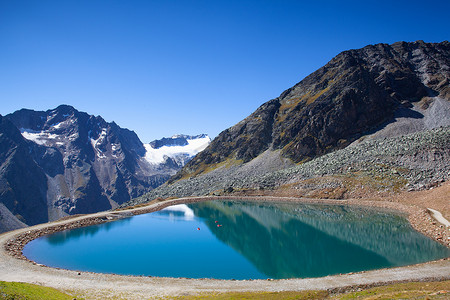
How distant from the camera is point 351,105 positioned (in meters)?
151

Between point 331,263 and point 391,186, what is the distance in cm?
5220

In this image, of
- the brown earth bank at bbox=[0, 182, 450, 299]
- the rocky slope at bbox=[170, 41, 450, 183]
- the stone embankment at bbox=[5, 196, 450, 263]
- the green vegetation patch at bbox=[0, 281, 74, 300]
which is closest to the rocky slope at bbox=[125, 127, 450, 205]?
the stone embankment at bbox=[5, 196, 450, 263]

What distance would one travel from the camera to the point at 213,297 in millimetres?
27703

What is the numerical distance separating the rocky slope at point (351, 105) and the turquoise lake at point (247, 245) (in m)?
71.5

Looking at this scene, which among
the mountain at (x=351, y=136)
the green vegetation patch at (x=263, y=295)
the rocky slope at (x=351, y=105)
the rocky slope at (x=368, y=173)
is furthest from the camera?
the rocky slope at (x=351, y=105)

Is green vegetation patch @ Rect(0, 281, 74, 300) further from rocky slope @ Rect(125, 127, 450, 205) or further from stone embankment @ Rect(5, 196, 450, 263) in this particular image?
rocky slope @ Rect(125, 127, 450, 205)

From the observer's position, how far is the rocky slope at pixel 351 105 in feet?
467

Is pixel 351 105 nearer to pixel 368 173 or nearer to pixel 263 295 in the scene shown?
pixel 368 173

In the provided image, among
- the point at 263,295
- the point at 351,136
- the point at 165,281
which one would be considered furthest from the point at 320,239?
the point at 351,136

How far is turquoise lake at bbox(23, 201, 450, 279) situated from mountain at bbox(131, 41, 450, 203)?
68.6 feet

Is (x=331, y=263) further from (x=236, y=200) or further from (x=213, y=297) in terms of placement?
(x=236, y=200)

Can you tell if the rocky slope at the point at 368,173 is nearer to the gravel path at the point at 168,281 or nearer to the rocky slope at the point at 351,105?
the rocky slope at the point at 351,105

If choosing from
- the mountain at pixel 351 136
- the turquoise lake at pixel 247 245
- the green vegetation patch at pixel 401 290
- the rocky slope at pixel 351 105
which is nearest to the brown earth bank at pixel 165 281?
the green vegetation patch at pixel 401 290

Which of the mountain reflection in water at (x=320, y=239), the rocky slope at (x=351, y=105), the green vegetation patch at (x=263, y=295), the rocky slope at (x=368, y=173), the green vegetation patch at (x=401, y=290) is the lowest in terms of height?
the mountain reflection in water at (x=320, y=239)
